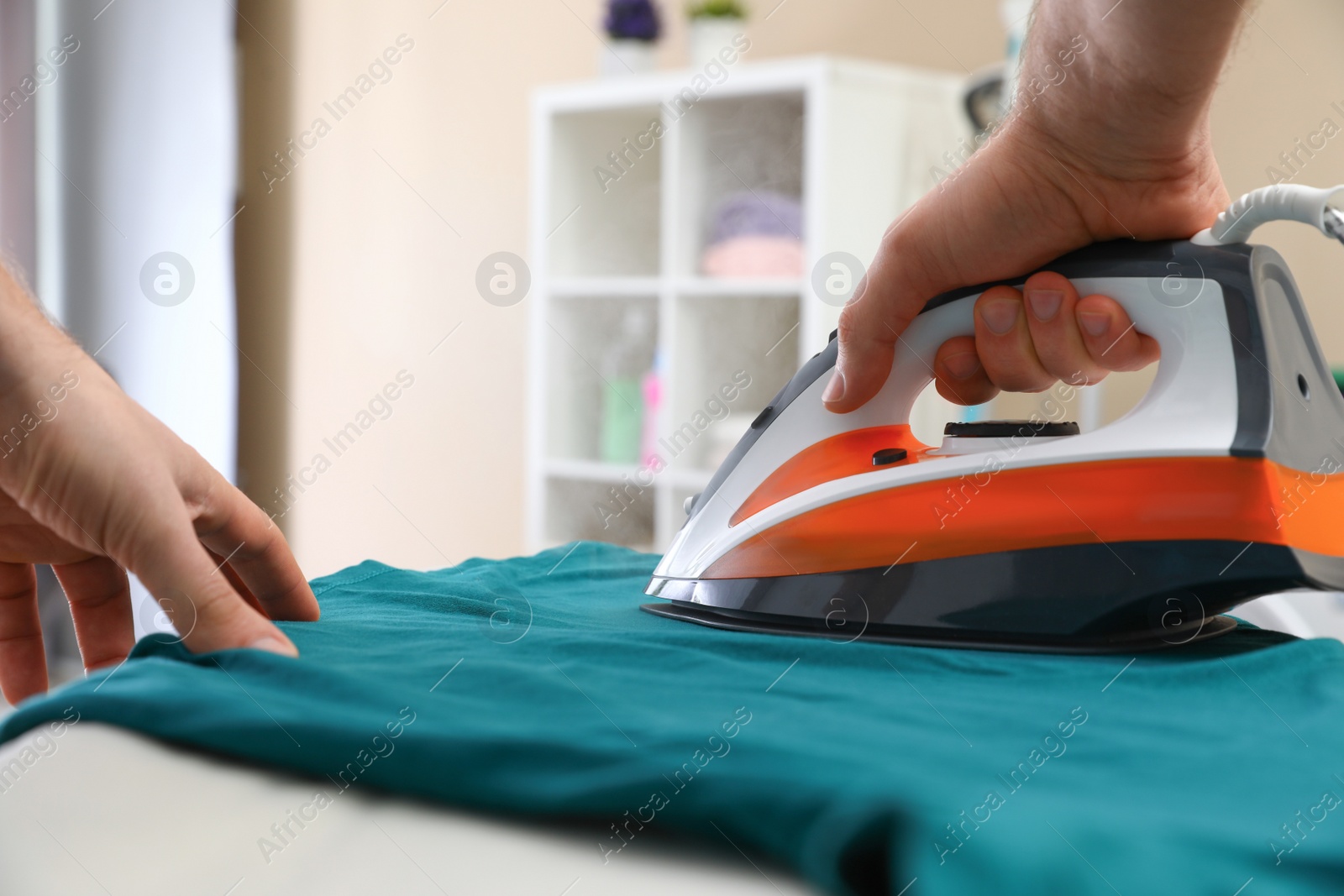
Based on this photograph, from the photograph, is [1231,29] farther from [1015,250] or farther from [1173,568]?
[1173,568]

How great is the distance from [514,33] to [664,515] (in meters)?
1.54

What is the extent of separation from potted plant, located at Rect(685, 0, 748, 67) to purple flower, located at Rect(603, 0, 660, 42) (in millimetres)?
136

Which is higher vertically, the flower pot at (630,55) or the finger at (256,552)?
the flower pot at (630,55)

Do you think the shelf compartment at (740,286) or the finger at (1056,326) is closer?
the finger at (1056,326)

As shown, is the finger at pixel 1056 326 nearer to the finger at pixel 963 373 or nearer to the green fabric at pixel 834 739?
the finger at pixel 963 373

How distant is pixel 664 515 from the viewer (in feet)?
7.91

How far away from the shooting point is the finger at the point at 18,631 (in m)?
0.82

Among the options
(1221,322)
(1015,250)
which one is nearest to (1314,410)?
(1221,322)

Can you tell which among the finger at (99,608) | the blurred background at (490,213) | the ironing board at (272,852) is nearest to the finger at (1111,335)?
the ironing board at (272,852)

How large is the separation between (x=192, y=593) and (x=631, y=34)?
2.16 metres

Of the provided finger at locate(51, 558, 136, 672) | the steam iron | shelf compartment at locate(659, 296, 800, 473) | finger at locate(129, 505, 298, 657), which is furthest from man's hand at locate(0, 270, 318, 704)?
shelf compartment at locate(659, 296, 800, 473)

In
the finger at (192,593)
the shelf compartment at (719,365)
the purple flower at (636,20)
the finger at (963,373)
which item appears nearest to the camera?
the finger at (192,593)

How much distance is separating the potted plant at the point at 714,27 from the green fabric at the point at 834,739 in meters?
1.93

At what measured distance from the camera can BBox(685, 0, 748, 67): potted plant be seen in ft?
7.85
